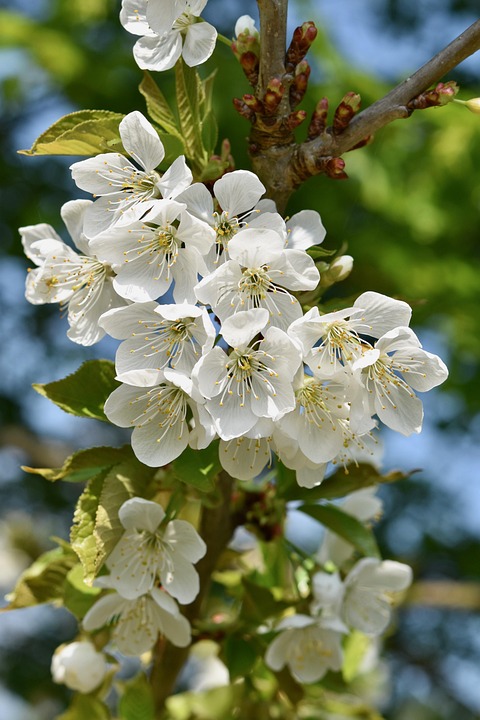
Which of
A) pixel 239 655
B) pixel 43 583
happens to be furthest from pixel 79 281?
pixel 239 655

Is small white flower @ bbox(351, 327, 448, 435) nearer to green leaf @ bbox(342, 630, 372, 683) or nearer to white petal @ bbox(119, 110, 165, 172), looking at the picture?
white petal @ bbox(119, 110, 165, 172)

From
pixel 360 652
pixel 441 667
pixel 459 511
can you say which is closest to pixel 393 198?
pixel 459 511

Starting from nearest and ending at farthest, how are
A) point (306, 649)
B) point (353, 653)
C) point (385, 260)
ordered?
point (306, 649), point (353, 653), point (385, 260)

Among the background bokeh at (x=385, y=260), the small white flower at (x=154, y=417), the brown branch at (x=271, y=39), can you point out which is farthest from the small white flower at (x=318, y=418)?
the background bokeh at (x=385, y=260)

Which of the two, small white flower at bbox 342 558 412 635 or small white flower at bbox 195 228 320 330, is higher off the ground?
small white flower at bbox 195 228 320 330

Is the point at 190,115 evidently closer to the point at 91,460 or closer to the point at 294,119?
the point at 294,119

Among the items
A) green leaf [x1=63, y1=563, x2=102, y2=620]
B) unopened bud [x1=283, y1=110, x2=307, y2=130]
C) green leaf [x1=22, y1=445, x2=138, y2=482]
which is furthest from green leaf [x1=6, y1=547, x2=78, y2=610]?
unopened bud [x1=283, y1=110, x2=307, y2=130]
